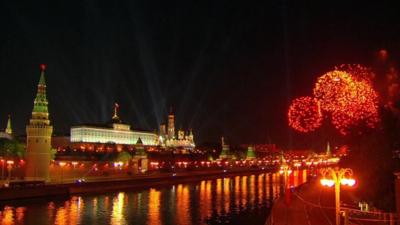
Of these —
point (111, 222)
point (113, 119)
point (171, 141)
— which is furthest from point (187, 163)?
point (111, 222)

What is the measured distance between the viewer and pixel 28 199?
1502 inches

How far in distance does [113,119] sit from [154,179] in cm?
7853

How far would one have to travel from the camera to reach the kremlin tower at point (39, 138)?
49688 millimetres

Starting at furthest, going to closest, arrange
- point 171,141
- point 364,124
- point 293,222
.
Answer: point 171,141 → point 364,124 → point 293,222

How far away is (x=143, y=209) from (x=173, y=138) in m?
119

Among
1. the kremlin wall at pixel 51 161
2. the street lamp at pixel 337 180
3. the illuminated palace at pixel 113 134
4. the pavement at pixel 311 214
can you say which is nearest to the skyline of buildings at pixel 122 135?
the illuminated palace at pixel 113 134

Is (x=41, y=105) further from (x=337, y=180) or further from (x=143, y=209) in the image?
(x=337, y=180)

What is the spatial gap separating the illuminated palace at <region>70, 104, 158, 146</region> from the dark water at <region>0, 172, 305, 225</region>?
7517 centimetres

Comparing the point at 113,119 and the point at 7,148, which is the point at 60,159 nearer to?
the point at 7,148

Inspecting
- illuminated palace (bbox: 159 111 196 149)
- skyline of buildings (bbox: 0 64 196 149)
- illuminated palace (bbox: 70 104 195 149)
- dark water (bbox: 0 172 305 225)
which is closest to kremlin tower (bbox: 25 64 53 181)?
dark water (bbox: 0 172 305 225)

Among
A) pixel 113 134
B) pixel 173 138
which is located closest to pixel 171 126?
pixel 173 138

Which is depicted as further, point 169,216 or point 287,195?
point 169,216

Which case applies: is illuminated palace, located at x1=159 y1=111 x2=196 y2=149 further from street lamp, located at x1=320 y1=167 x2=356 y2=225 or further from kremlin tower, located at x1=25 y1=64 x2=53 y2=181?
street lamp, located at x1=320 y1=167 x2=356 y2=225

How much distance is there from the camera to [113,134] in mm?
127250
